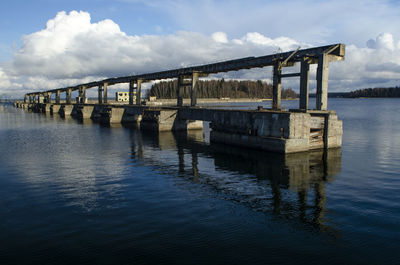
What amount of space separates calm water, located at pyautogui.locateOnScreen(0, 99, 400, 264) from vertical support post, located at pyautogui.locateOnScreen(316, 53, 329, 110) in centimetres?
678

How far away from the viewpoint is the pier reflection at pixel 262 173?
16.5m

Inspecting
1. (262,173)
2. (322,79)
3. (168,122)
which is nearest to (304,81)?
(322,79)

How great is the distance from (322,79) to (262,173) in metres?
15.4

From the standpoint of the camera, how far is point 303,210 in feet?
52.9

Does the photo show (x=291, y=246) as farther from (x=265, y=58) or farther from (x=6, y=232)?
(x=265, y=58)

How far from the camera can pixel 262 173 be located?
24.1m

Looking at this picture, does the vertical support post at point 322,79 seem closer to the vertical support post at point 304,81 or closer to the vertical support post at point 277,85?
the vertical support post at point 304,81

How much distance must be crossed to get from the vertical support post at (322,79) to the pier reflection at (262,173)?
18.0ft

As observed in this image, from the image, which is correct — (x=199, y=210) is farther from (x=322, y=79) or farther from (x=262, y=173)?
(x=322, y=79)

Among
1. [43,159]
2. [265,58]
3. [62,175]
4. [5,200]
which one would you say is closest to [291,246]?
[5,200]

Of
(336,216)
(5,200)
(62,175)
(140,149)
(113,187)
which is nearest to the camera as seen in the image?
(336,216)

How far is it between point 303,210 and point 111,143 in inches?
1150

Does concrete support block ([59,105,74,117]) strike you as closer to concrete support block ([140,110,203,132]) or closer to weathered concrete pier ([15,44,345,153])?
concrete support block ([140,110,203,132])

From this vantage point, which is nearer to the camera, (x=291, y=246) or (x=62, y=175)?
(x=291, y=246)
